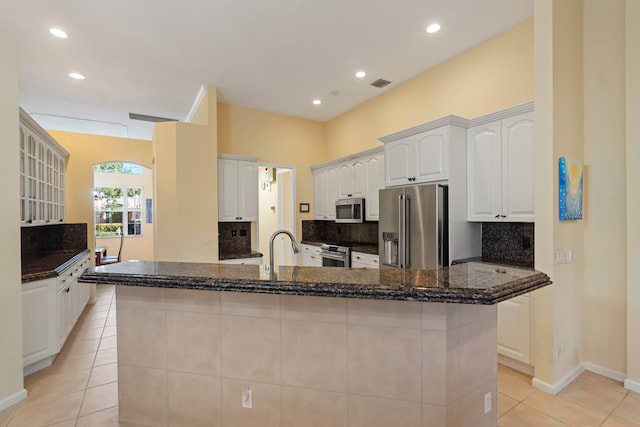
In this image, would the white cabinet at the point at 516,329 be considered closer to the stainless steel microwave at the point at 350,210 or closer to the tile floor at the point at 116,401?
the tile floor at the point at 116,401

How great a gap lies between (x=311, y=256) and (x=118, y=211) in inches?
261

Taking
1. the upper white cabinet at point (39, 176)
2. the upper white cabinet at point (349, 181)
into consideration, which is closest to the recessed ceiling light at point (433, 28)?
the upper white cabinet at point (349, 181)

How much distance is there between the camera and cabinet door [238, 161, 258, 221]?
4.97 meters

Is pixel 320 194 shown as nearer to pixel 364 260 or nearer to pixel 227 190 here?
pixel 227 190

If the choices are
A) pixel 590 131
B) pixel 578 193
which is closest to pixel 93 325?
pixel 578 193

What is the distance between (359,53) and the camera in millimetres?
3617

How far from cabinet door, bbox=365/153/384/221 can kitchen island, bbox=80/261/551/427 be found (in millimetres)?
2799

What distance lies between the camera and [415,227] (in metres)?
3.39

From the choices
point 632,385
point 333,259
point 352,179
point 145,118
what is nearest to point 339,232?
point 333,259

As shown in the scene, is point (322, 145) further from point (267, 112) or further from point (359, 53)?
point (359, 53)

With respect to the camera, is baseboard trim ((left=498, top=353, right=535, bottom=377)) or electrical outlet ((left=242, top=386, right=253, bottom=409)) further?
baseboard trim ((left=498, top=353, right=535, bottom=377))

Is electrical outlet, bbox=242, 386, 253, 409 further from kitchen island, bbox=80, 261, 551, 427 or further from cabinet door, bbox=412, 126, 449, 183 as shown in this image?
cabinet door, bbox=412, 126, 449, 183

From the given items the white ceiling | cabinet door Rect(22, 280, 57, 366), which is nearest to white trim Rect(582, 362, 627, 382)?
the white ceiling

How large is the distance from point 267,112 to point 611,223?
4.96 metres
